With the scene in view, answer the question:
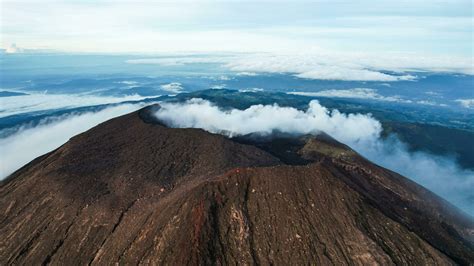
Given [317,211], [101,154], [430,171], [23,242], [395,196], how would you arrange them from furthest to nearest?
[430,171]
[101,154]
[395,196]
[23,242]
[317,211]

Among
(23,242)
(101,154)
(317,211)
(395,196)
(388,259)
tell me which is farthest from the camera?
(101,154)

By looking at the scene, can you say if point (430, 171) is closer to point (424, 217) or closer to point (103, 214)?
point (424, 217)

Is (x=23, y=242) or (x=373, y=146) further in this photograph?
(x=373, y=146)

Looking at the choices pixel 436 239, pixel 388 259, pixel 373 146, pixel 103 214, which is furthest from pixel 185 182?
pixel 373 146

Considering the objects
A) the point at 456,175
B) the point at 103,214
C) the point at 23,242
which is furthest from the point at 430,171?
the point at 23,242

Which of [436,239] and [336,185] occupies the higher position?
[336,185]

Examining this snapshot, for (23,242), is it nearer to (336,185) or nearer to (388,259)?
(336,185)

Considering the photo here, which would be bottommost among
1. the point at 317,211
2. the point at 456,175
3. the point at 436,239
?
the point at 456,175
